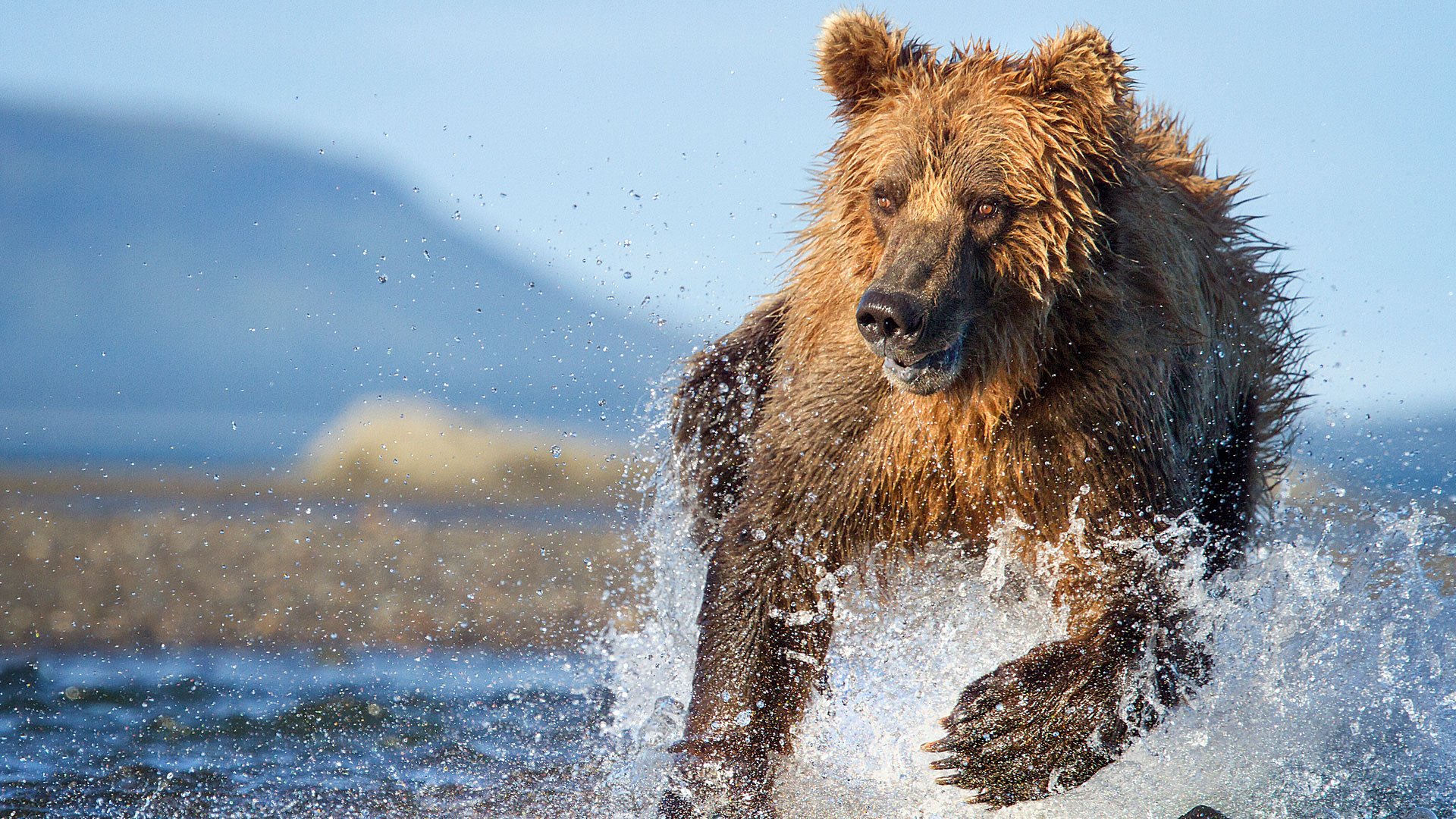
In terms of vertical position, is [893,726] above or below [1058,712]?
above

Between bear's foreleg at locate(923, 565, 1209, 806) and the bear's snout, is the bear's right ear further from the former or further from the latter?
bear's foreleg at locate(923, 565, 1209, 806)

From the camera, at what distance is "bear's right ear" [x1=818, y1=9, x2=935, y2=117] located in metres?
4.18

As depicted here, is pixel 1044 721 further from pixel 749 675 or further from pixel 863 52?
pixel 863 52

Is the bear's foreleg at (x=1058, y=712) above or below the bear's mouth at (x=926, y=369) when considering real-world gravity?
below

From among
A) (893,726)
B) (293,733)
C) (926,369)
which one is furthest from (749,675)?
(293,733)

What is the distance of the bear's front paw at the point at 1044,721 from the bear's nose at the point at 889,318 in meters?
1.25

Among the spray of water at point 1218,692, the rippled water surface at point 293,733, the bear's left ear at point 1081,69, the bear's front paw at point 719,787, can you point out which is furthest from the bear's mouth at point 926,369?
the rippled water surface at point 293,733

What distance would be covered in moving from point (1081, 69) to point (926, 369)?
1.15m

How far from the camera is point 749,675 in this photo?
4.21 meters

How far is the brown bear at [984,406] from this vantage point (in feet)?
12.5

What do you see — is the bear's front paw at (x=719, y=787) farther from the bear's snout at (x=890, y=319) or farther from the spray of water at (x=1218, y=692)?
the bear's snout at (x=890, y=319)

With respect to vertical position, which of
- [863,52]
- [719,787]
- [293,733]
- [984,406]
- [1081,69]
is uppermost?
[863,52]

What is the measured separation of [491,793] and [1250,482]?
356 centimetres

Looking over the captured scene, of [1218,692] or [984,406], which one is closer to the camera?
[984,406]
